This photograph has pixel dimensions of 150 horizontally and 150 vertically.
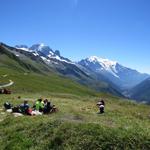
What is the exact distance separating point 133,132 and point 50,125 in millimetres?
7387

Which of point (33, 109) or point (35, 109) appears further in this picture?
point (35, 109)

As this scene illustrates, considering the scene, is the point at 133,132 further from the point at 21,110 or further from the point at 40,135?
the point at 21,110

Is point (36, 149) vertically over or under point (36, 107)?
under

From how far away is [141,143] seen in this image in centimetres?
2642

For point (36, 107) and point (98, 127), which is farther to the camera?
point (36, 107)

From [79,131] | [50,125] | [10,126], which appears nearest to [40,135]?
[50,125]

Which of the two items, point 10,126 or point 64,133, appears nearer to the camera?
point 64,133

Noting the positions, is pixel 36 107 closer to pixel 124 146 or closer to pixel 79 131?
pixel 79 131

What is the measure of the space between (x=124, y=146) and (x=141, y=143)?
152 centimetres

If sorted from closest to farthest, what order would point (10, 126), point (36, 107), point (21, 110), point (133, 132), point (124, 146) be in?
point (124, 146)
point (133, 132)
point (10, 126)
point (21, 110)
point (36, 107)

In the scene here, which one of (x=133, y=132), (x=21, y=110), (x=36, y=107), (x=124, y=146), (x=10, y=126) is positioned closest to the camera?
(x=124, y=146)

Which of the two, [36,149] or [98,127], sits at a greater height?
[98,127]

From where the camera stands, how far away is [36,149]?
89.6 feet

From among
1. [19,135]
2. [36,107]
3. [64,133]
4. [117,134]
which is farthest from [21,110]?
[117,134]
